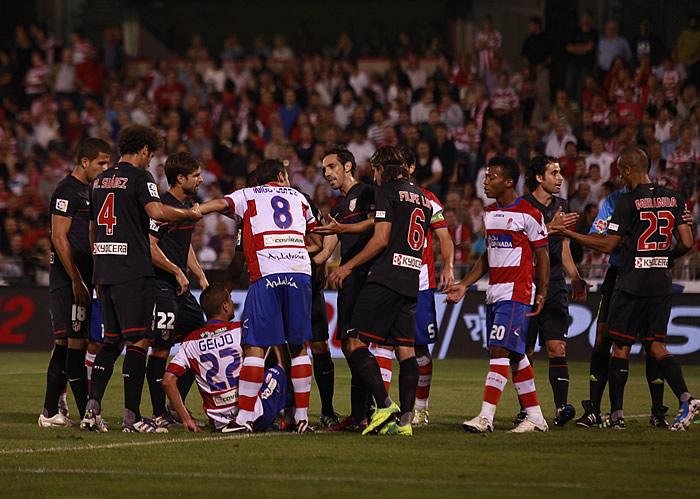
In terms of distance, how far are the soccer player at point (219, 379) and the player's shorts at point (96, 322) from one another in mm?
860

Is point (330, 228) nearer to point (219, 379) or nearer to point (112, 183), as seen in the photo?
point (219, 379)

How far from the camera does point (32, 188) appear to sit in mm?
24781

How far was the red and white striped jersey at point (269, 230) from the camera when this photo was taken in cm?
1102

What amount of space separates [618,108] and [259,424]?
13684mm

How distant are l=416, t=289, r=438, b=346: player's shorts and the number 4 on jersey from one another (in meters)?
2.74

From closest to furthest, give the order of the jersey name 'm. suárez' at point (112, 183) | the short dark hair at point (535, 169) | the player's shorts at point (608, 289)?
the jersey name 'm. suárez' at point (112, 183) → the short dark hair at point (535, 169) → the player's shorts at point (608, 289)

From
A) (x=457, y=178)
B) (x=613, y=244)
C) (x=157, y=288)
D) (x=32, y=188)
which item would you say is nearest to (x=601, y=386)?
(x=613, y=244)

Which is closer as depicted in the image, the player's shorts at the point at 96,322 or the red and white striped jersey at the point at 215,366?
the red and white striped jersey at the point at 215,366

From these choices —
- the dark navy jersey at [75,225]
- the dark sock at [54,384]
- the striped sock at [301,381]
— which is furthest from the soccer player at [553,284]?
the dark sock at [54,384]

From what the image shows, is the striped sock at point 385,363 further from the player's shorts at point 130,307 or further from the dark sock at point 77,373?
the dark sock at point 77,373

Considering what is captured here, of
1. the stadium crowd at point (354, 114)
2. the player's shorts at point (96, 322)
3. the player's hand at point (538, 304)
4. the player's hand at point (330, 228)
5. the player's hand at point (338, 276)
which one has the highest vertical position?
the stadium crowd at point (354, 114)

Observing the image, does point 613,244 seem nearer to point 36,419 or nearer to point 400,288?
point 400,288

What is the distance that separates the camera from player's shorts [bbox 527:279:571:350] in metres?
12.2

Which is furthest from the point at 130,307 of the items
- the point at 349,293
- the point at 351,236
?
the point at 351,236
